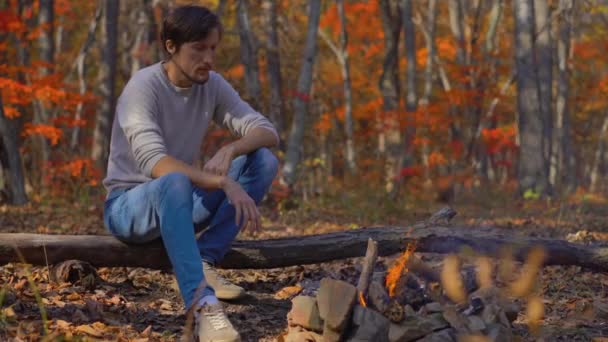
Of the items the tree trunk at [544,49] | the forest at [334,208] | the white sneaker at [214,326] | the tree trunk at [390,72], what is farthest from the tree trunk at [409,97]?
the white sneaker at [214,326]

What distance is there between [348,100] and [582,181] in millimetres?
35741

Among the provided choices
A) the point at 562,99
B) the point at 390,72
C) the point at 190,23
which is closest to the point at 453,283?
the point at 190,23

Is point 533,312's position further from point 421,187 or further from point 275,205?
point 421,187

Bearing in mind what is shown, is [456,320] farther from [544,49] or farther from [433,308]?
[544,49]

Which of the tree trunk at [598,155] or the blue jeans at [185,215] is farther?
the tree trunk at [598,155]

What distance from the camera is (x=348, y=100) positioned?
21203 millimetres

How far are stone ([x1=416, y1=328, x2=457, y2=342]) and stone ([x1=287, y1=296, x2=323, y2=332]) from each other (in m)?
0.47

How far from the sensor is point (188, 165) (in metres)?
4.05

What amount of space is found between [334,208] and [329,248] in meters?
7.08

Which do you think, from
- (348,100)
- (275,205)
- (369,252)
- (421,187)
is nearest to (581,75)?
(348,100)

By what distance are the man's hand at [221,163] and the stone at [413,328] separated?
119 cm

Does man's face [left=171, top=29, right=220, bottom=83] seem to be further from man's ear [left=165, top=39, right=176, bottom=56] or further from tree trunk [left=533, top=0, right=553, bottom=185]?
tree trunk [left=533, top=0, right=553, bottom=185]

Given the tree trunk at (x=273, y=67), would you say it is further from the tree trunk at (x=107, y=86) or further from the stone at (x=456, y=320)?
the stone at (x=456, y=320)

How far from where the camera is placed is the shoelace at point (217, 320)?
3.68 meters
